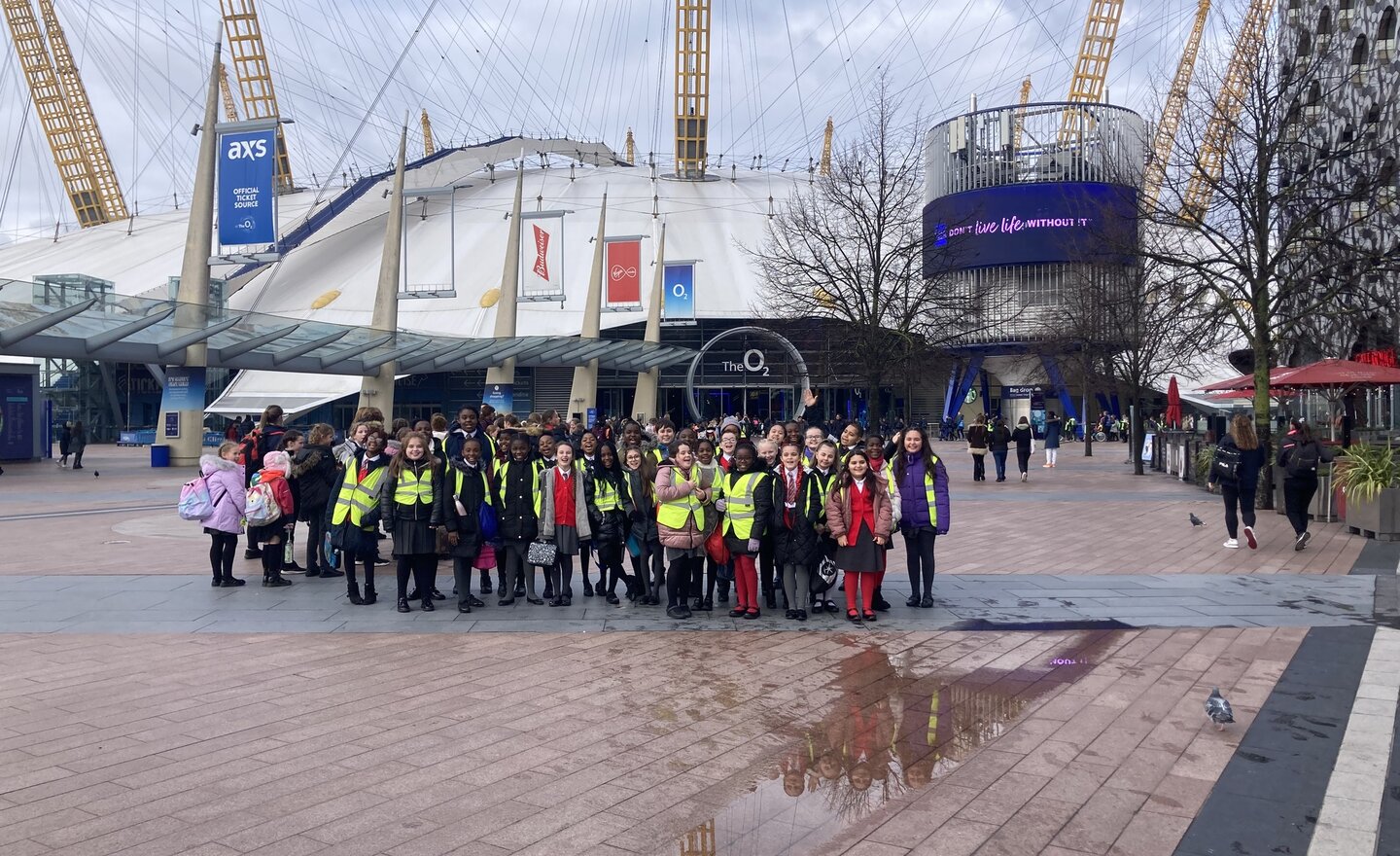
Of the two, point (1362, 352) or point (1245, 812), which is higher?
point (1362, 352)

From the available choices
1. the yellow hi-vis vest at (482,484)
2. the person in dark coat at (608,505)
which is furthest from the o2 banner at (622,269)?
the yellow hi-vis vest at (482,484)

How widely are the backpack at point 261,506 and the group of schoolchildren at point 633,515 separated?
0.04m

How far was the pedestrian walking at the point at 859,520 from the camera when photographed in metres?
Answer: 8.66

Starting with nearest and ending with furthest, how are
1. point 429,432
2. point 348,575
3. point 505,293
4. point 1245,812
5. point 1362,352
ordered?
point 1245,812 < point 348,575 < point 429,432 < point 1362,352 < point 505,293

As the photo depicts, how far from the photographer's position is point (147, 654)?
7.48 metres

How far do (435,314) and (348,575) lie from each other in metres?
50.4

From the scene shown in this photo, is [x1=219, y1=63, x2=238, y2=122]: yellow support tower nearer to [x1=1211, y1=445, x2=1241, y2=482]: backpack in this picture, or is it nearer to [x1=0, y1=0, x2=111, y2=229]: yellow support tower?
[x1=0, y1=0, x2=111, y2=229]: yellow support tower

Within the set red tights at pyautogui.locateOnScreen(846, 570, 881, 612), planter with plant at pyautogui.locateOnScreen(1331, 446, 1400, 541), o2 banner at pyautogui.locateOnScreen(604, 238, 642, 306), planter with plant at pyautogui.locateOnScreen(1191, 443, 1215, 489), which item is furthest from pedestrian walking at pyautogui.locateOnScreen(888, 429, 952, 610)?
o2 banner at pyautogui.locateOnScreen(604, 238, 642, 306)

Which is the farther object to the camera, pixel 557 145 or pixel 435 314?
pixel 557 145

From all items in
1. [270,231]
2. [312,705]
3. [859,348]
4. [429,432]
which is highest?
[270,231]

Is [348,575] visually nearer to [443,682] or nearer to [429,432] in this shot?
[429,432]

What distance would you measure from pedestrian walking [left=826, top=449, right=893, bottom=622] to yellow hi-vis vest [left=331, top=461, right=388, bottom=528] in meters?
3.93

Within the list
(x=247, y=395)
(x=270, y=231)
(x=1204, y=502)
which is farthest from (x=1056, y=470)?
(x=247, y=395)

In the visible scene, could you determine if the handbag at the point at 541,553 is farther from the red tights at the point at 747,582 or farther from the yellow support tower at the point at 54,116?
the yellow support tower at the point at 54,116
